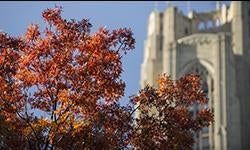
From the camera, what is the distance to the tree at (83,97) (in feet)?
61.2

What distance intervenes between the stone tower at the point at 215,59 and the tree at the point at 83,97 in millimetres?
57461

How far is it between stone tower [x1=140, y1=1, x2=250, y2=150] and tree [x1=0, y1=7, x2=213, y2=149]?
5746 cm

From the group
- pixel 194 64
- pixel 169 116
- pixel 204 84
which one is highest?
pixel 194 64

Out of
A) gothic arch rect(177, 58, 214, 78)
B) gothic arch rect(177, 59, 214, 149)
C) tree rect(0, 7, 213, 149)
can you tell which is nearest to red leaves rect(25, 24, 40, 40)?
tree rect(0, 7, 213, 149)

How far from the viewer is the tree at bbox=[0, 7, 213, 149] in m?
18.7

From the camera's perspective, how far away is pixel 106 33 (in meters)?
20.4

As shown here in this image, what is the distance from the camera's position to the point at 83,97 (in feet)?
62.1

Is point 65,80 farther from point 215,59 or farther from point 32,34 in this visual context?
point 215,59

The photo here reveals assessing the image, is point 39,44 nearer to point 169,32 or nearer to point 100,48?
point 100,48

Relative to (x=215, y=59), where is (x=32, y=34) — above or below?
below

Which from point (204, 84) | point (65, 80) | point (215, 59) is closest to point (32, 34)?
point (65, 80)

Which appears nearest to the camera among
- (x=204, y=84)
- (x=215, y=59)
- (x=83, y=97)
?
(x=83, y=97)

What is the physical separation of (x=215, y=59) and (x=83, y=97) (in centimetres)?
6563

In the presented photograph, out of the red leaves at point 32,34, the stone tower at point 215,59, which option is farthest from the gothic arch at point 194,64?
the red leaves at point 32,34
